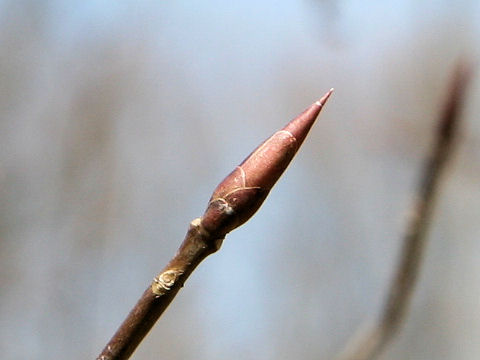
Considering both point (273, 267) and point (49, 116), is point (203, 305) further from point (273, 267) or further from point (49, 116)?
point (49, 116)

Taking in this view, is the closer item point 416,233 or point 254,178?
point 254,178

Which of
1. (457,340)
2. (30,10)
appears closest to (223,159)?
(30,10)

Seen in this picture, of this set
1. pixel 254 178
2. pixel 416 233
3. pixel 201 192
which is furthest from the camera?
pixel 201 192

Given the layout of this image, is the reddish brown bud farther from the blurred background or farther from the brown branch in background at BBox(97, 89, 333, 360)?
the blurred background

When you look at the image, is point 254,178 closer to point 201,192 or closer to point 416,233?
point 416,233

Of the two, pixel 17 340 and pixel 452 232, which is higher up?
pixel 452 232

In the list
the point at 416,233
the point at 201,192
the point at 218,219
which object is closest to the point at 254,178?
the point at 218,219

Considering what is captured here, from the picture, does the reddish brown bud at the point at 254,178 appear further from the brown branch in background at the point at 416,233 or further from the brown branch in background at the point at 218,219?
the brown branch in background at the point at 416,233
